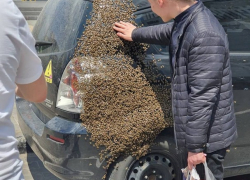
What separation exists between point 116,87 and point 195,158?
0.73 meters

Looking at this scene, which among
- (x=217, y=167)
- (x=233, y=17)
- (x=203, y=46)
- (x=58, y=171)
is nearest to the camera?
(x=203, y=46)

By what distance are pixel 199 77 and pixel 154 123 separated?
0.69 metres

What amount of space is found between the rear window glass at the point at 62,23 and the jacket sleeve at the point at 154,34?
15.4 inches

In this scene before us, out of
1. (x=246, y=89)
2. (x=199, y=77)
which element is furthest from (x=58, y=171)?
(x=246, y=89)

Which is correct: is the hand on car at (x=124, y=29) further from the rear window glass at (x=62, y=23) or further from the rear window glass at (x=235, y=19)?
the rear window glass at (x=235, y=19)

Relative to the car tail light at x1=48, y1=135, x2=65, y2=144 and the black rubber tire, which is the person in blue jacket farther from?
the car tail light at x1=48, y1=135, x2=65, y2=144

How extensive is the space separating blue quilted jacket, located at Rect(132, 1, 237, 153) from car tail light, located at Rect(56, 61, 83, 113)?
0.70 meters

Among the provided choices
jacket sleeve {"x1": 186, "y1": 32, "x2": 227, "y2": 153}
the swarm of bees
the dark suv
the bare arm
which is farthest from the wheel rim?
the bare arm

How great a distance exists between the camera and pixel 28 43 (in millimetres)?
1437

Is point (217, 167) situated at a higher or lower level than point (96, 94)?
lower

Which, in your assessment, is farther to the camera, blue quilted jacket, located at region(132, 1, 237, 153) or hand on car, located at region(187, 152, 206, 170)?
hand on car, located at region(187, 152, 206, 170)

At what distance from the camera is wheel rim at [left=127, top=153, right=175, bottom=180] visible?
2.94m

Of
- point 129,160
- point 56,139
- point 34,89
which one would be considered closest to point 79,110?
point 56,139

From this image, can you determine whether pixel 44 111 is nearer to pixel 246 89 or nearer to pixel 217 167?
pixel 217 167
